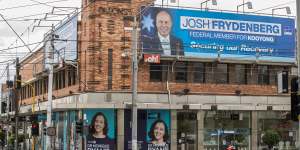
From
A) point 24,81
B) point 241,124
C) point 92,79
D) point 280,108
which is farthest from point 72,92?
point 24,81

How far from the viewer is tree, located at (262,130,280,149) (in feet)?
136

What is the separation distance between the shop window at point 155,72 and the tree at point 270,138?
842 centimetres

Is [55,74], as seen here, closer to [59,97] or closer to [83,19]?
[59,97]

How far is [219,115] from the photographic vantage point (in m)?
41.6

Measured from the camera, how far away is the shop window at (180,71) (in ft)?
133

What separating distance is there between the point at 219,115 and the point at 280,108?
4.54 metres

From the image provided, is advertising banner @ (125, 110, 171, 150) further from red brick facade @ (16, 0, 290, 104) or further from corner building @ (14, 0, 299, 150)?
red brick facade @ (16, 0, 290, 104)

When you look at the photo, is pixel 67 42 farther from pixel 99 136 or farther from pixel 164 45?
pixel 99 136

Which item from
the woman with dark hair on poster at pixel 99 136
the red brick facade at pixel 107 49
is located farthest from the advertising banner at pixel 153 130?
the woman with dark hair on poster at pixel 99 136

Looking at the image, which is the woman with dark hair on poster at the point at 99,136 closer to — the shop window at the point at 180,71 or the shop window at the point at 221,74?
the shop window at the point at 180,71

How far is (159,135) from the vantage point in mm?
39562

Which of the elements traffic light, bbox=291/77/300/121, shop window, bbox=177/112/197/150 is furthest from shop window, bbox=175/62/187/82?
traffic light, bbox=291/77/300/121

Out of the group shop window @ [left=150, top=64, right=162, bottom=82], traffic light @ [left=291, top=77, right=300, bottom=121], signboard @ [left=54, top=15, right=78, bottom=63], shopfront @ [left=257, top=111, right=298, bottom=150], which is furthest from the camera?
shopfront @ [left=257, top=111, right=298, bottom=150]

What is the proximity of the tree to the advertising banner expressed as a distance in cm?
699
